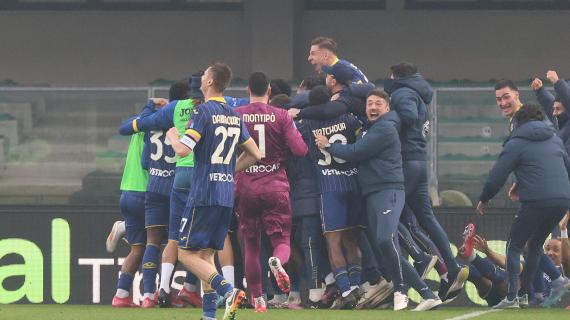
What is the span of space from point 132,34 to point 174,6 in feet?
2.74

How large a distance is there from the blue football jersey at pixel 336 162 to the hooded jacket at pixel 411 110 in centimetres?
44

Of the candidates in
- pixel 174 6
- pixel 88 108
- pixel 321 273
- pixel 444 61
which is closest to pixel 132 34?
pixel 174 6

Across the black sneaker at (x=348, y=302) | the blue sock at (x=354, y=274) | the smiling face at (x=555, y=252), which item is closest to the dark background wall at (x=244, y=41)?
the smiling face at (x=555, y=252)

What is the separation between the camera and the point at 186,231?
11.6m

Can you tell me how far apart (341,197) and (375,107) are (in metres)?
0.88

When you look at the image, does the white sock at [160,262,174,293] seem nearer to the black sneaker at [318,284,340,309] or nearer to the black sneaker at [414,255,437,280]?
the black sneaker at [318,284,340,309]

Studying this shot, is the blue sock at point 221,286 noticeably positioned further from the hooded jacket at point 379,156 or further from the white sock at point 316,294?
the white sock at point 316,294

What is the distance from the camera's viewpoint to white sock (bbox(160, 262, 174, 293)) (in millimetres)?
14195

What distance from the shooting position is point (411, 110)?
45.6 feet

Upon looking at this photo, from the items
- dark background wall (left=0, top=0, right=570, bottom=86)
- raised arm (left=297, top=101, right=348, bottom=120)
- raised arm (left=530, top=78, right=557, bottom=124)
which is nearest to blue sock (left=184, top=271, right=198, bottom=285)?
raised arm (left=297, top=101, right=348, bottom=120)

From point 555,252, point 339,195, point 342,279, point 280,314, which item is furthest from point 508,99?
point 280,314

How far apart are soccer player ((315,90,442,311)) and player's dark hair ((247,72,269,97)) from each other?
2.70ft

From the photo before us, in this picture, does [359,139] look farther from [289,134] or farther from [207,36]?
[207,36]

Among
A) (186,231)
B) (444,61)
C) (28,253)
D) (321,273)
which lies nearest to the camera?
(186,231)
